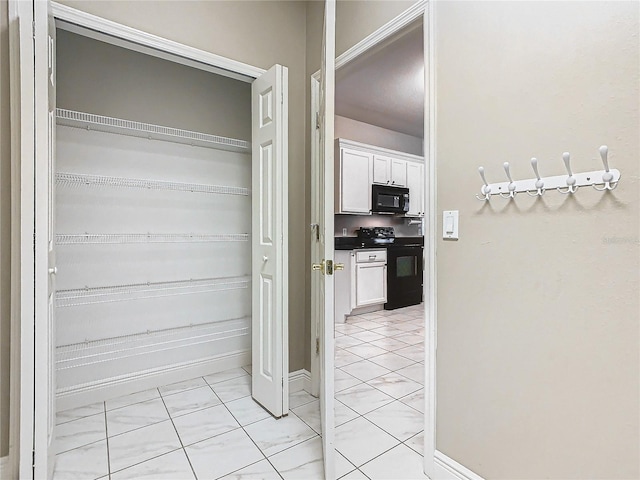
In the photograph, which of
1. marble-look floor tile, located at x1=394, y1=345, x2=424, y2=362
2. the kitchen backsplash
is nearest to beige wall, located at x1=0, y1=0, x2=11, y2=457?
marble-look floor tile, located at x1=394, y1=345, x2=424, y2=362

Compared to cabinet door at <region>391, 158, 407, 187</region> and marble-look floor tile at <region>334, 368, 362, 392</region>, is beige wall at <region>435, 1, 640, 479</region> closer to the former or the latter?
marble-look floor tile at <region>334, 368, 362, 392</region>

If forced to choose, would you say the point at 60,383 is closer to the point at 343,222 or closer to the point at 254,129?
the point at 254,129

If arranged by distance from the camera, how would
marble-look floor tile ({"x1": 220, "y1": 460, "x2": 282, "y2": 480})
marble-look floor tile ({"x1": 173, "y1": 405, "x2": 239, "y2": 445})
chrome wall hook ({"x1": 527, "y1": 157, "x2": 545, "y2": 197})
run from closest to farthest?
1. chrome wall hook ({"x1": 527, "y1": 157, "x2": 545, "y2": 197})
2. marble-look floor tile ({"x1": 220, "y1": 460, "x2": 282, "y2": 480})
3. marble-look floor tile ({"x1": 173, "y1": 405, "x2": 239, "y2": 445})

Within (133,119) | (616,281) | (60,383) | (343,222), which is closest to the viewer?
(616,281)

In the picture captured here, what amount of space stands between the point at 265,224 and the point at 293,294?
1.99 feet

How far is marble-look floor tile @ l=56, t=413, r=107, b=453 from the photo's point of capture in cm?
188

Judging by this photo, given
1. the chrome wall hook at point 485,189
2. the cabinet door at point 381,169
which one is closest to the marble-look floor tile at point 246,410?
the chrome wall hook at point 485,189

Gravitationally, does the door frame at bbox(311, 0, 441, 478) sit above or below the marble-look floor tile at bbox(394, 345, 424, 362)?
above

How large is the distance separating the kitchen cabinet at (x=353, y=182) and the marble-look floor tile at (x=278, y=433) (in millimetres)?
3160

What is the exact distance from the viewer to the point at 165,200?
2670 mm

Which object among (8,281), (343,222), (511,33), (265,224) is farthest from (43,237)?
(343,222)

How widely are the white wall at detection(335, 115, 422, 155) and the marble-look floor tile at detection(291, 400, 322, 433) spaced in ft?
12.8

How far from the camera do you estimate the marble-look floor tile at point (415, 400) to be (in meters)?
2.35

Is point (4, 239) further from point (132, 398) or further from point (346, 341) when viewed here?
point (346, 341)
